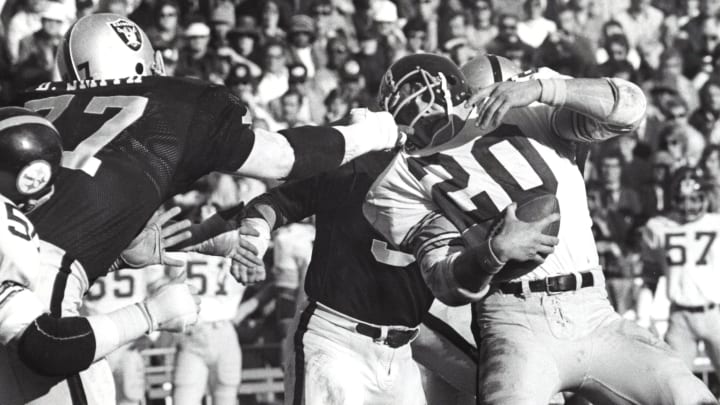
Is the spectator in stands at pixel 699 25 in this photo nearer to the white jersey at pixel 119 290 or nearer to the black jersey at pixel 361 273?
the white jersey at pixel 119 290

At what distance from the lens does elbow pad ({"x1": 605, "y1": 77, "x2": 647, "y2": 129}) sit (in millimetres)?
4641

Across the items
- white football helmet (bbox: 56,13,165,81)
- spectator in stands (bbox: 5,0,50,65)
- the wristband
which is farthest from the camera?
spectator in stands (bbox: 5,0,50,65)

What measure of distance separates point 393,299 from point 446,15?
6.74 metres

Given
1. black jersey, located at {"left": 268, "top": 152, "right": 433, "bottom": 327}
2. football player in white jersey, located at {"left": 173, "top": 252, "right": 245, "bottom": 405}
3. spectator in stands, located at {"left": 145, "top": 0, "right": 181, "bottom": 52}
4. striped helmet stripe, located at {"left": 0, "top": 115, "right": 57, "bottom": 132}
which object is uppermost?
striped helmet stripe, located at {"left": 0, "top": 115, "right": 57, "bottom": 132}

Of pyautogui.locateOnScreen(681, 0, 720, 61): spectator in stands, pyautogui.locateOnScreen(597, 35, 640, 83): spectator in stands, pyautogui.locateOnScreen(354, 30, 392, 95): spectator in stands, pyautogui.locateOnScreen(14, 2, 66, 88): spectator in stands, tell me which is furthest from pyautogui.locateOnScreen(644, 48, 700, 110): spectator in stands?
pyautogui.locateOnScreen(14, 2, 66, 88): spectator in stands

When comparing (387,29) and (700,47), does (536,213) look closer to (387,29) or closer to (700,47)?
(387,29)

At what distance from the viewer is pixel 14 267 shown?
3.72 m

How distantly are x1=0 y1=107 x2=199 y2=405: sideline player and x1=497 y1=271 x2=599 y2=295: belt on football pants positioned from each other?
1.29 m

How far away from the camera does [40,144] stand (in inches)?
151

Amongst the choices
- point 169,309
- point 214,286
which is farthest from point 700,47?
point 169,309

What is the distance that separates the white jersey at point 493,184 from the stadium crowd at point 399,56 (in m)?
3.69

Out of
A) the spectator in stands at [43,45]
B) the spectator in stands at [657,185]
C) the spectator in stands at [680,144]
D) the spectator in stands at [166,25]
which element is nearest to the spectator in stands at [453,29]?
the spectator in stands at [680,144]

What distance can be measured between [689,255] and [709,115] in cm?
251

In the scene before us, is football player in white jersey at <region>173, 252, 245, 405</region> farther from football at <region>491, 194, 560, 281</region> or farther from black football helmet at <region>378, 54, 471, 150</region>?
football at <region>491, 194, 560, 281</region>
